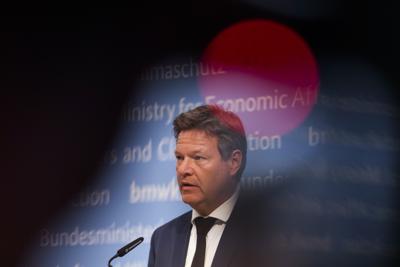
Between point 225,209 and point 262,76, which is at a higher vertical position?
point 262,76

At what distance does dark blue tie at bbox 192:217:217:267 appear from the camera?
3451 mm

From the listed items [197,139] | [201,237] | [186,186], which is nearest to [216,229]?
[201,237]

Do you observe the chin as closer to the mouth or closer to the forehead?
the mouth

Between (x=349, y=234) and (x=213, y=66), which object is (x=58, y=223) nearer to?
(x=213, y=66)

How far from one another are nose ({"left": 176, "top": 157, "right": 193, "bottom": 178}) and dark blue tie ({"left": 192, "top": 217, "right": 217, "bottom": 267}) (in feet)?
0.68

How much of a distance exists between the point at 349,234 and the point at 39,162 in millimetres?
1715

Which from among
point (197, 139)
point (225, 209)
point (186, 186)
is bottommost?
point (225, 209)

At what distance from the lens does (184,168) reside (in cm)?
353

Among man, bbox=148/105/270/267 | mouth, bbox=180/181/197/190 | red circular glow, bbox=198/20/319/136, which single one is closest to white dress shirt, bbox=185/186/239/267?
man, bbox=148/105/270/267

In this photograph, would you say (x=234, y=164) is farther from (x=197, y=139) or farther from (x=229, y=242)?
(x=229, y=242)

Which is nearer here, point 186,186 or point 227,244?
point 227,244

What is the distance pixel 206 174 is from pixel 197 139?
0.16m

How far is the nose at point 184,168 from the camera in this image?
3506mm

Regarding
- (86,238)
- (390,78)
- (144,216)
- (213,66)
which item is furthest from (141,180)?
(390,78)
